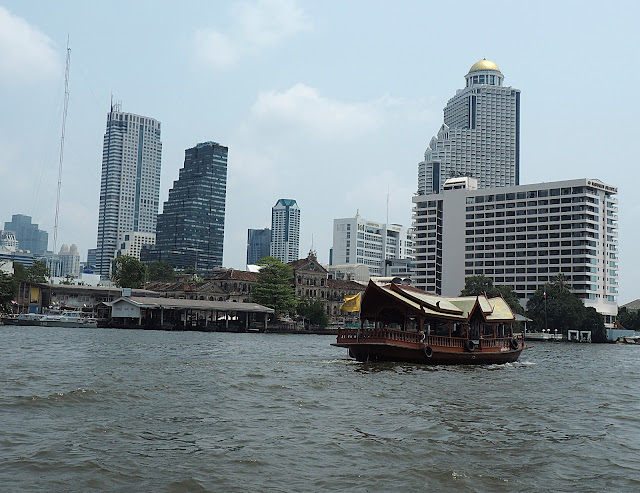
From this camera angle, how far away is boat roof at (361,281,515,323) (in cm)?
4256

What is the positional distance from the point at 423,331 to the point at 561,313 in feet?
305

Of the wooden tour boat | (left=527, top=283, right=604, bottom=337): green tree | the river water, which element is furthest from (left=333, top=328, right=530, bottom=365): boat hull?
(left=527, top=283, right=604, bottom=337): green tree

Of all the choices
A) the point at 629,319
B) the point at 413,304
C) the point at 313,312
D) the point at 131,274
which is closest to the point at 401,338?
the point at 413,304

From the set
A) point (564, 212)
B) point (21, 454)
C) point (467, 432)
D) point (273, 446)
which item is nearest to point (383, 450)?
point (273, 446)

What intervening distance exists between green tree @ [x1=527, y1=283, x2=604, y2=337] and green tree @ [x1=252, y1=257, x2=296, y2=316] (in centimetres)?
4508

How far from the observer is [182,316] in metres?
127

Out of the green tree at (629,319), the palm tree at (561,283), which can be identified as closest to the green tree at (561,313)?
the palm tree at (561,283)

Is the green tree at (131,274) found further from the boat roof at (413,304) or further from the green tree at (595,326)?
the boat roof at (413,304)

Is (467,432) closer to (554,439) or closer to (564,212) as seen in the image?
(554,439)

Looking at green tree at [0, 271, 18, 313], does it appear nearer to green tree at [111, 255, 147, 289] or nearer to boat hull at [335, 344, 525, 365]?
green tree at [111, 255, 147, 289]

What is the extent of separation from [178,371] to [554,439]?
1896 cm

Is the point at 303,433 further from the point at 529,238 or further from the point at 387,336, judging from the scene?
the point at 529,238

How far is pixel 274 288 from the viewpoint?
12569 centimetres

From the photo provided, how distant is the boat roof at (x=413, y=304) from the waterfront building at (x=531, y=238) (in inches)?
4281
